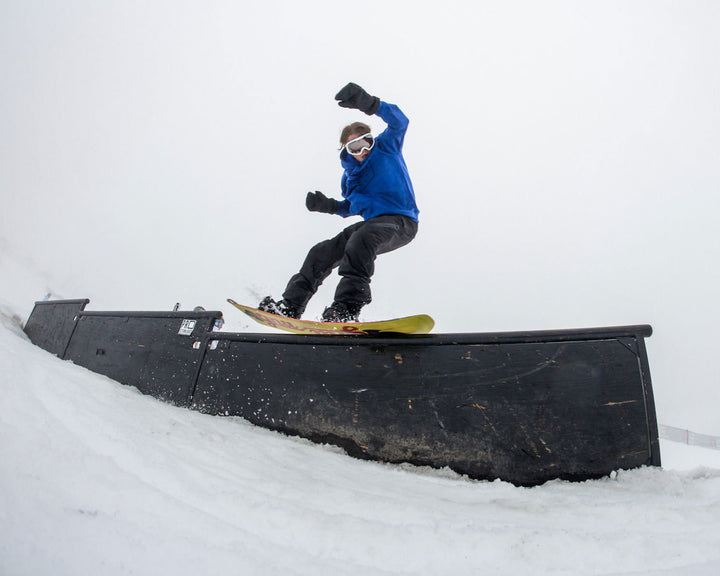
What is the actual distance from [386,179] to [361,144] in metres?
0.34

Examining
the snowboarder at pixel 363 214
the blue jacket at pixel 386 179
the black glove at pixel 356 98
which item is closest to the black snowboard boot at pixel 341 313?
the snowboarder at pixel 363 214

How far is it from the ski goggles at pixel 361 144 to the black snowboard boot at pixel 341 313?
125 cm

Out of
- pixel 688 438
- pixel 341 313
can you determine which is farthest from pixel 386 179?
pixel 688 438

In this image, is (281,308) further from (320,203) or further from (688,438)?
(688,438)

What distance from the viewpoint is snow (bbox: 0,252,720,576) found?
0.76m

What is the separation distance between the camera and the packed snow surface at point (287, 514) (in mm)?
765

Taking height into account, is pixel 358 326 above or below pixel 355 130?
below

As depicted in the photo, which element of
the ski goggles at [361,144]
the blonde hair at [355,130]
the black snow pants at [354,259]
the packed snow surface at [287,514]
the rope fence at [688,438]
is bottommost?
the packed snow surface at [287,514]

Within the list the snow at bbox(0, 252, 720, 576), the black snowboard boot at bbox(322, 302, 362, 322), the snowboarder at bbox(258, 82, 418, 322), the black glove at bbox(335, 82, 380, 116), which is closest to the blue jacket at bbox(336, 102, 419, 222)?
the snowboarder at bbox(258, 82, 418, 322)

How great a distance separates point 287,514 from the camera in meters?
0.99

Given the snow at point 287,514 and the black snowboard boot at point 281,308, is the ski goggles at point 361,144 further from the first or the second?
the snow at point 287,514

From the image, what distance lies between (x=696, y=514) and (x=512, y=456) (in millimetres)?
567

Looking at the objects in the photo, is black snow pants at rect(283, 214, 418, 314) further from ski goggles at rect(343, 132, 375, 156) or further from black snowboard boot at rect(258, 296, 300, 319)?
ski goggles at rect(343, 132, 375, 156)

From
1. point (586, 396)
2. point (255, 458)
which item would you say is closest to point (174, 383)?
point (255, 458)
